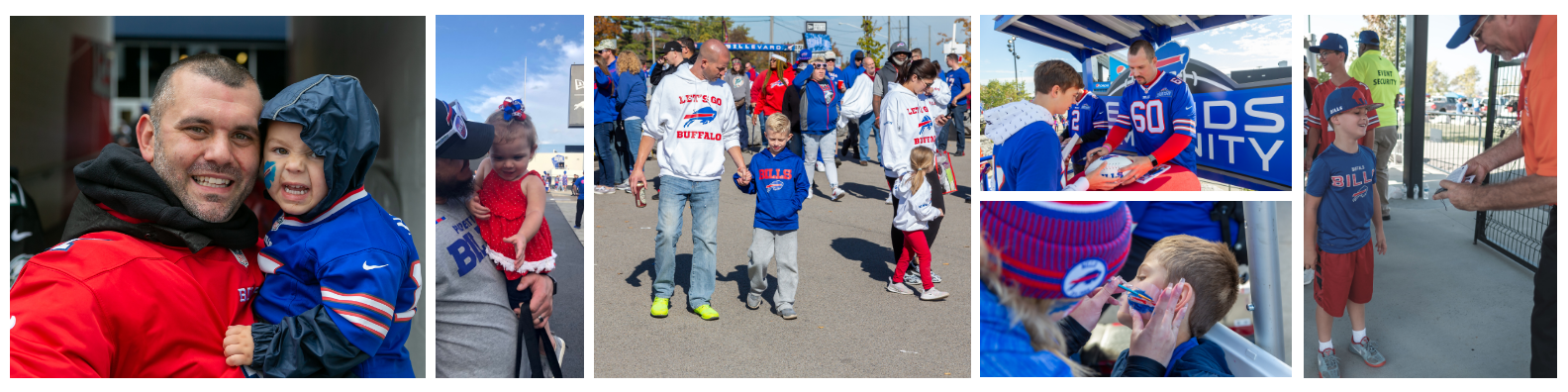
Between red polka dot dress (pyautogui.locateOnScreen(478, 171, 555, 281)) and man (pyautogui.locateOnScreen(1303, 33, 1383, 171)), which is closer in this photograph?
red polka dot dress (pyautogui.locateOnScreen(478, 171, 555, 281))

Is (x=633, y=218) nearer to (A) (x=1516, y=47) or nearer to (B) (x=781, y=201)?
(B) (x=781, y=201)

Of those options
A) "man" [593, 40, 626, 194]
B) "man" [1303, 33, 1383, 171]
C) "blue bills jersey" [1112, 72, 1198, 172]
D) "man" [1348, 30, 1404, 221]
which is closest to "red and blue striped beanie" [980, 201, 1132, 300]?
"blue bills jersey" [1112, 72, 1198, 172]

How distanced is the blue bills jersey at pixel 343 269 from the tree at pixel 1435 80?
347 cm

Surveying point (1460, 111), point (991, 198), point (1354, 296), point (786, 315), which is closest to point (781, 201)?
point (786, 315)

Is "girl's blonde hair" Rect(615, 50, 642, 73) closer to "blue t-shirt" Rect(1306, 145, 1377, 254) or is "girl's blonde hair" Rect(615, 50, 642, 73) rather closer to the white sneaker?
the white sneaker

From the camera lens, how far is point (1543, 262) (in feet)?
8.93

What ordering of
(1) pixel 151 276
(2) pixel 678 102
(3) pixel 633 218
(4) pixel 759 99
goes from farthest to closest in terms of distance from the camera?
(4) pixel 759 99 < (3) pixel 633 218 < (2) pixel 678 102 < (1) pixel 151 276

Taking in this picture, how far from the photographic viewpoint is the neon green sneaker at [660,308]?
3730 mm

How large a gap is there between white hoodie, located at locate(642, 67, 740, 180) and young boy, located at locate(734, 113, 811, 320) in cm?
19

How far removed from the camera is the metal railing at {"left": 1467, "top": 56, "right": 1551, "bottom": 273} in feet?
9.13

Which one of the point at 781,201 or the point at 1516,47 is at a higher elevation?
the point at 1516,47

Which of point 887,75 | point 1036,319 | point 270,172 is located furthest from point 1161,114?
point 887,75

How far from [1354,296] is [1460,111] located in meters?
0.79

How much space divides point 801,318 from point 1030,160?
58.8 inches
